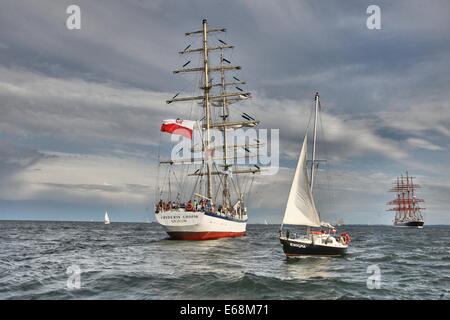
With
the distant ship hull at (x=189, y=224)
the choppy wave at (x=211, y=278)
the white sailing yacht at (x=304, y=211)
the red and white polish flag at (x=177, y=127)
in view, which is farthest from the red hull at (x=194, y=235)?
the white sailing yacht at (x=304, y=211)

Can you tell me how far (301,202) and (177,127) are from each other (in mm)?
28991

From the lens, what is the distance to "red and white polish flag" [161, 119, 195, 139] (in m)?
60.1

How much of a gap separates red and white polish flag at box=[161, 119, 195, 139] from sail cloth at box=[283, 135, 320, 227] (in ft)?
90.6

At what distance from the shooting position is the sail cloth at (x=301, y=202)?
36.5m

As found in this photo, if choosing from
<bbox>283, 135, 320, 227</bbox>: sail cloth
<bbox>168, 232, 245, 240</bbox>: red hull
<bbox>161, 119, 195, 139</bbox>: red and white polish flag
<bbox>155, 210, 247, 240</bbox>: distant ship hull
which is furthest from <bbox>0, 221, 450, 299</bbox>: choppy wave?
<bbox>161, 119, 195, 139</bbox>: red and white polish flag

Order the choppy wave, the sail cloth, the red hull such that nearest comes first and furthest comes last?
1. the choppy wave
2. the sail cloth
3. the red hull

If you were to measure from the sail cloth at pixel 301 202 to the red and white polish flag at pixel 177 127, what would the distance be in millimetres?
27606

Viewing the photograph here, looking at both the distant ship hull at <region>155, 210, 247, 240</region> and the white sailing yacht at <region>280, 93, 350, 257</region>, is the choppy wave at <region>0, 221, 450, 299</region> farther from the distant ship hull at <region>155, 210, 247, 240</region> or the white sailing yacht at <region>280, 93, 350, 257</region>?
the distant ship hull at <region>155, 210, 247, 240</region>
